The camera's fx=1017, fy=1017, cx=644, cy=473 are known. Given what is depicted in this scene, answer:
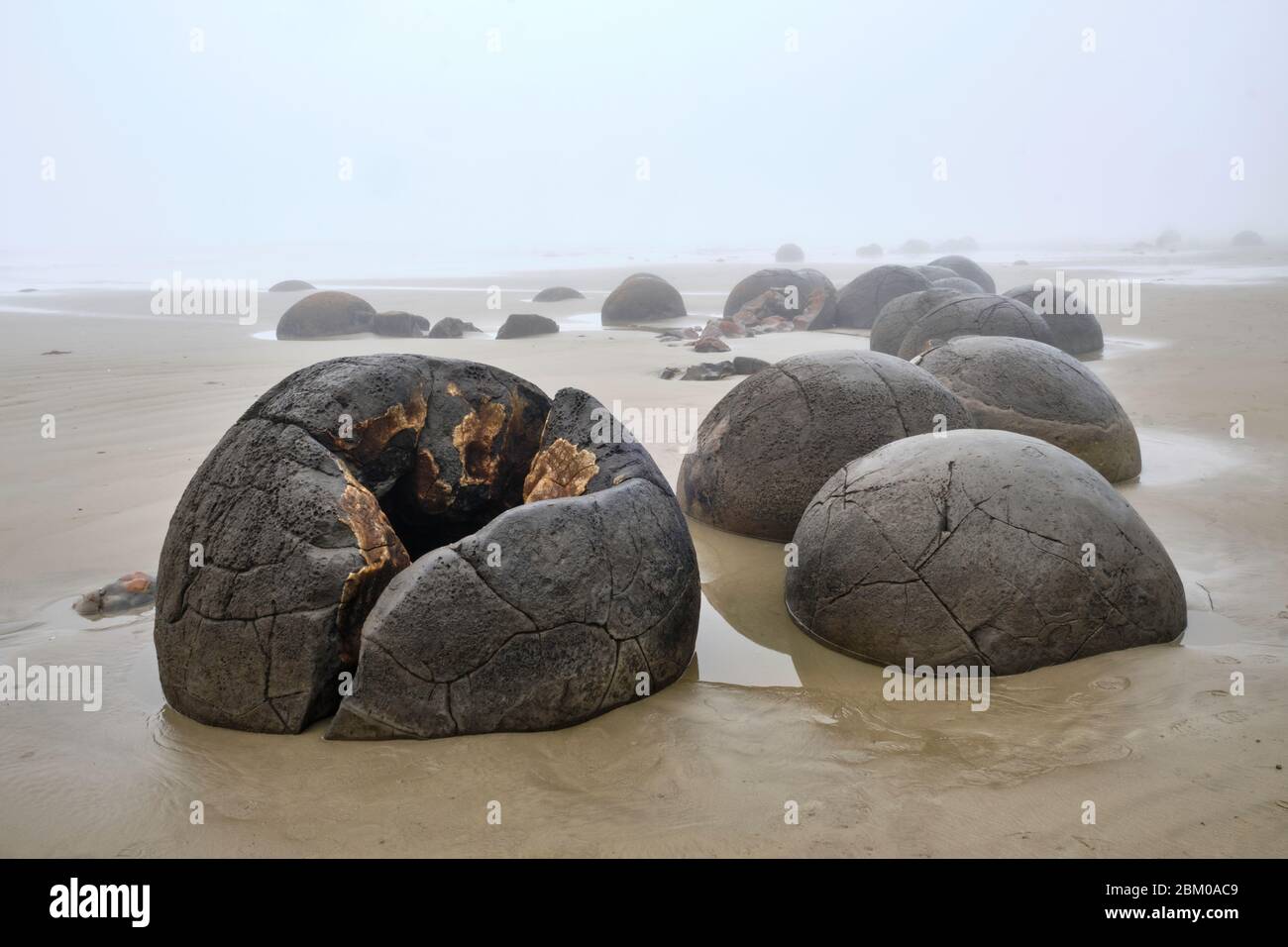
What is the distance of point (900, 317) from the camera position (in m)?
13.9

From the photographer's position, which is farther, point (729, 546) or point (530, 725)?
point (729, 546)

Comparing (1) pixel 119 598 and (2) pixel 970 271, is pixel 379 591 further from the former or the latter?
(2) pixel 970 271

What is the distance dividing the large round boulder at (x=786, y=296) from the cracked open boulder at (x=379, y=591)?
15.7 m

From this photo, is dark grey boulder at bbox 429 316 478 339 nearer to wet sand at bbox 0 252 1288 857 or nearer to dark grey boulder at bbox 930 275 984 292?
dark grey boulder at bbox 930 275 984 292

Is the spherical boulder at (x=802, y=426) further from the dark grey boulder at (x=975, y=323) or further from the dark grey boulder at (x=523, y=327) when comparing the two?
the dark grey boulder at (x=523, y=327)

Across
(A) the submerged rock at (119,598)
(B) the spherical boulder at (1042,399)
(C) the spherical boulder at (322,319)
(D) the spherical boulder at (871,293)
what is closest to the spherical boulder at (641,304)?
(D) the spherical boulder at (871,293)

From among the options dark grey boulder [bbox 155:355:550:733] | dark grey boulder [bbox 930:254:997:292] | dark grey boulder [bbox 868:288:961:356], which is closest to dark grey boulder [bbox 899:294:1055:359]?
dark grey boulder [bbox 868:288:961:356]

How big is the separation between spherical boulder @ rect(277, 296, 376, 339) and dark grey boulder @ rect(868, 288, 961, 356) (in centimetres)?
1020

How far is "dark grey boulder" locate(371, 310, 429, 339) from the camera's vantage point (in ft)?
63.6

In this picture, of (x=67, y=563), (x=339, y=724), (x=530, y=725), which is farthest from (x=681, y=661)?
(x=67, y=563)

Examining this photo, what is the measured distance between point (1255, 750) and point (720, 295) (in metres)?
27.3

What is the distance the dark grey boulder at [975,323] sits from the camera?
11.1 meters

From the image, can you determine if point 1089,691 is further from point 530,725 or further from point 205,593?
point 205,593

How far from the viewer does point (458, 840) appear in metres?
3.04
